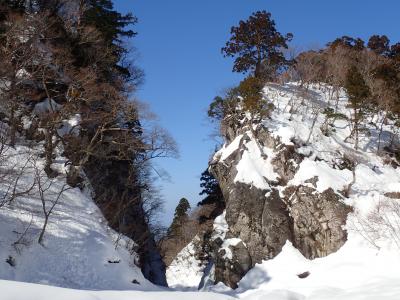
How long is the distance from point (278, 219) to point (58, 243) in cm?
1274

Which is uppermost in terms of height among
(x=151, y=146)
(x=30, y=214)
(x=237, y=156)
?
(x=237, y=156)

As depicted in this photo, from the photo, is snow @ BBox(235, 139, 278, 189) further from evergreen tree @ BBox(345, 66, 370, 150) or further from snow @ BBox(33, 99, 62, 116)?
snow @ BBox(33, 99, 62, 116)

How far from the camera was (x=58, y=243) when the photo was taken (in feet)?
54.6

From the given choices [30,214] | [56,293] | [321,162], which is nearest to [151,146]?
[30,214]

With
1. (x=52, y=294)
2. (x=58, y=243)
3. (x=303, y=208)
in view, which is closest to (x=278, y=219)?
(x=303, y=208)

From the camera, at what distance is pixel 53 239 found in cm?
1669

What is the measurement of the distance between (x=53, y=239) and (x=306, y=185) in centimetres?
1460

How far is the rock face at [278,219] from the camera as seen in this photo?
69.7ft

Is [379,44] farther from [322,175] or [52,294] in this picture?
[52,294]

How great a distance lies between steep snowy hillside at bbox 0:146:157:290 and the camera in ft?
50.0

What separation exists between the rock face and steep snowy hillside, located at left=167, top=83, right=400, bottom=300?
0.19ft

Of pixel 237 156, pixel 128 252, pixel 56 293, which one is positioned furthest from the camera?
pixel 237 156

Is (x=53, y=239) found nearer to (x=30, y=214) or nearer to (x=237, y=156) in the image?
(x=30, y=214)

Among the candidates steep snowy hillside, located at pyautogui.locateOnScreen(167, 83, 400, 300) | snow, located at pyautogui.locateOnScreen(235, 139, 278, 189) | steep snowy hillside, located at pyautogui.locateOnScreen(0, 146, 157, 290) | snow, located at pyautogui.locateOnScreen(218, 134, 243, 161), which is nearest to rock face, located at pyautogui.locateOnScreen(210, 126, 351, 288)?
steep snowy hillside, located at pyautogui.locateOnScreen(167, 83, 400, 300)
